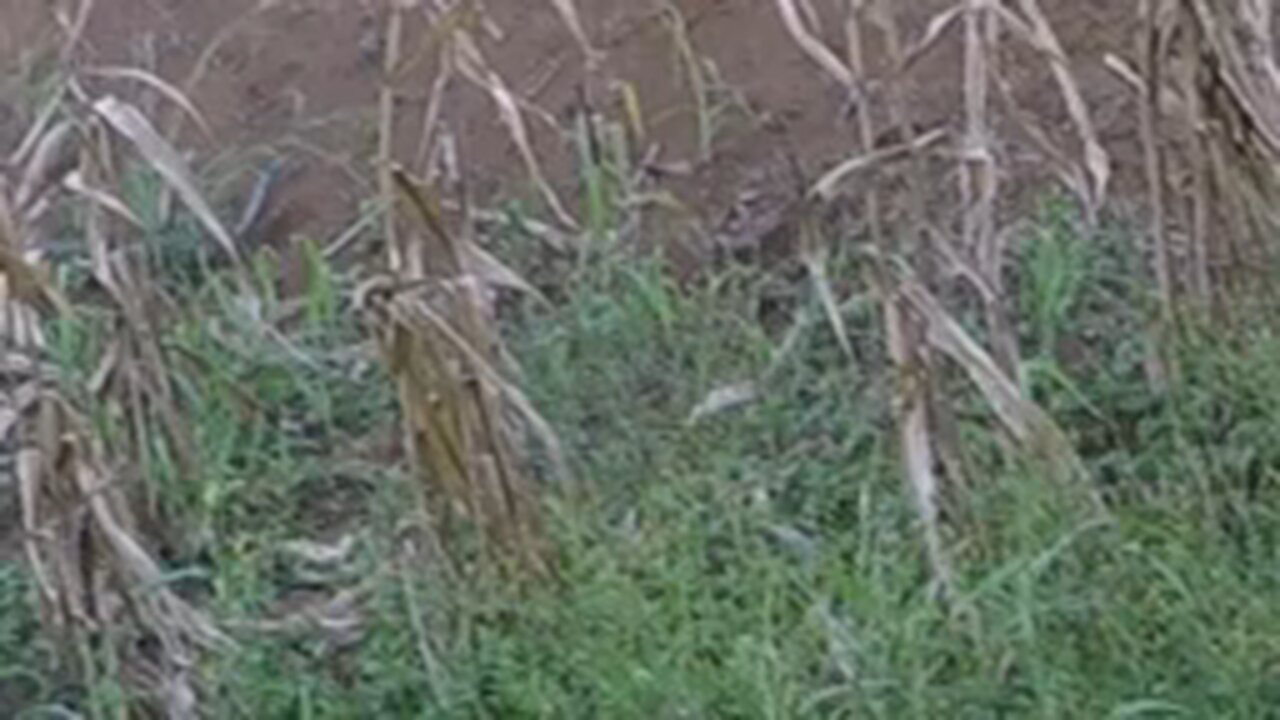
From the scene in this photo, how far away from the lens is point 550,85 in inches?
178

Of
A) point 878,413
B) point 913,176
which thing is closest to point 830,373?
point 878,413

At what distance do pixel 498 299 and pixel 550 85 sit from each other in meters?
0.54

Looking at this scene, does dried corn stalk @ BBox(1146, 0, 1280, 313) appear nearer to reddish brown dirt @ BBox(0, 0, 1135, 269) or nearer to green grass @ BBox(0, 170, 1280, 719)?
green grass @ BBox(0, 170, 1280, 719)

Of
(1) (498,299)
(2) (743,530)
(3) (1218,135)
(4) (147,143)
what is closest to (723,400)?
(2) (743,530)

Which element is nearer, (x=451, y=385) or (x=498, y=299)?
(x=451, y=385)

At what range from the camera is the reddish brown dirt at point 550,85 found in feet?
14.3

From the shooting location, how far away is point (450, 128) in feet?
14.2

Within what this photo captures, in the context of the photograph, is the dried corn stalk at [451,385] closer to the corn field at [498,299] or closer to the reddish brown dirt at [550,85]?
the corn field at [498,299]

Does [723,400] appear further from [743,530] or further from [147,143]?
[147,143]

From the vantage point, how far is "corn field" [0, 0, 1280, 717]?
334 cm

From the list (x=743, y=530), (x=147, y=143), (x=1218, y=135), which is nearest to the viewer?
(x=147, y=143)

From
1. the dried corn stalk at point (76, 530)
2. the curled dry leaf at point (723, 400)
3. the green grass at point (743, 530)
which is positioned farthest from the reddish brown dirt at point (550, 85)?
the dried corn stalk at point (76, 530)

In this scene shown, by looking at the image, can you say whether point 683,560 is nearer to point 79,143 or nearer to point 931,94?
point 79,143

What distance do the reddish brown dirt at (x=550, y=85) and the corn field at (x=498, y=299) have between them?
45 mm
